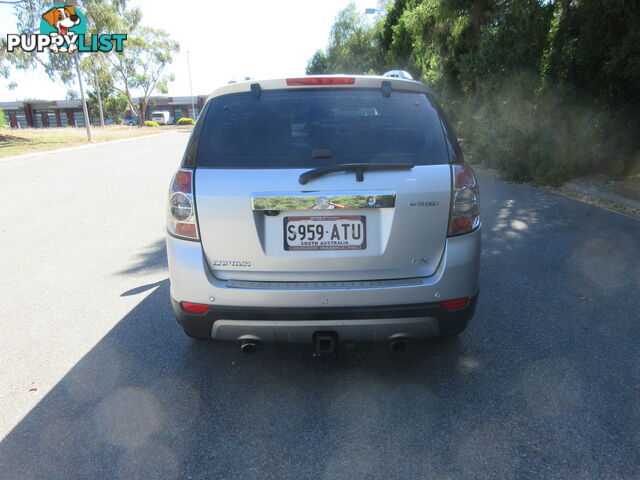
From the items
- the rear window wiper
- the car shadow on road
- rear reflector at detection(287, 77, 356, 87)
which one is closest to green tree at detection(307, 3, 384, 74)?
rear reflector at detection(287, 77, 356, 87)

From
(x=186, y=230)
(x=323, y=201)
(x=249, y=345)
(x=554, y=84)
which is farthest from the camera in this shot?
(x=554, y=84)

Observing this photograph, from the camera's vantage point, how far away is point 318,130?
9.12 ft

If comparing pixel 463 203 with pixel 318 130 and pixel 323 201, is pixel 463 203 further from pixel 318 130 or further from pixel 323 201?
pixel 318 130

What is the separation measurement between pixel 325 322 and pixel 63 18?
35.8 m

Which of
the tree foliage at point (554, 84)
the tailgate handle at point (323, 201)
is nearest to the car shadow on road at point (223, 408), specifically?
the tailgate handle at point (323, 201)

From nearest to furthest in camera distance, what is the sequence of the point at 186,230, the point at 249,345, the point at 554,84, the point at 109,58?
the point at 186,230
the point at 249,345
the point at 554,84
the point at 109,58

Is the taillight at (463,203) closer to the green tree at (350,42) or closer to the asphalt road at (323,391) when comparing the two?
the asphalt road at (323,391)

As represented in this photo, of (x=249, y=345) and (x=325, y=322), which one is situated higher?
(x=325, y=322)

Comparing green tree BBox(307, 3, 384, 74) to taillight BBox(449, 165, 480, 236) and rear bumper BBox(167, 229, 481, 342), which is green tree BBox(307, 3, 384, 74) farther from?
rear bumper BBox(167, 229, 481, 342)

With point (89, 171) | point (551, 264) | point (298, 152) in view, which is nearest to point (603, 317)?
point (551, 264)

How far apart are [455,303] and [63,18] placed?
35984mm

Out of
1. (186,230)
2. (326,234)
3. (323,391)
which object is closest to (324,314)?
(326,234)

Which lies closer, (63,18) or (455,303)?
(455,303)

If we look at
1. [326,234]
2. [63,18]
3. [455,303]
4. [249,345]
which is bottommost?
[249,345]
